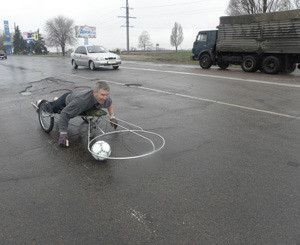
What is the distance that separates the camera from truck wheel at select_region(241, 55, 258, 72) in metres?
15.2

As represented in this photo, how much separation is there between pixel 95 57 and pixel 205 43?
8.16 metres

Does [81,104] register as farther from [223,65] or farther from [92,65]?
[223,65]

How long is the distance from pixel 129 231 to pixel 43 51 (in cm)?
10080

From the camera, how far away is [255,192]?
9.20 feet

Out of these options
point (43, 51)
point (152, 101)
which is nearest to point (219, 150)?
point (152, 101)

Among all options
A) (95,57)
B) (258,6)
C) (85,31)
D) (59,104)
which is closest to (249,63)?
(95,57)

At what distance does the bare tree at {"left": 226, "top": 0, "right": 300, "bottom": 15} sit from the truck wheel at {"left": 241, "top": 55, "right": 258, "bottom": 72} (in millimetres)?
18657

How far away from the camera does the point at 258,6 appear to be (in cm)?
3050

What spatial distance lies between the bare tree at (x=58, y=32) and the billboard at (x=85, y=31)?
177 inches

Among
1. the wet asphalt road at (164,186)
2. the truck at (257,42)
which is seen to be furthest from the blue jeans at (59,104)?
the truck at (257,42)

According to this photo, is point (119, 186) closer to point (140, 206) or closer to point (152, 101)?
point (140, 206)

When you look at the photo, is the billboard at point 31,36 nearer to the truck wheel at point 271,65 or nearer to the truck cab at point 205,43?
the truck cab at point 205,43

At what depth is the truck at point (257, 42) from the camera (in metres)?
13.4

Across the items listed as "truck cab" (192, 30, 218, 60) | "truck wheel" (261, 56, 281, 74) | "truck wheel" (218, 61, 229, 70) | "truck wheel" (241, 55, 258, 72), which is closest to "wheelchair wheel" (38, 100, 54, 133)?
"truck wheel" (261, 56, 281, 74)
